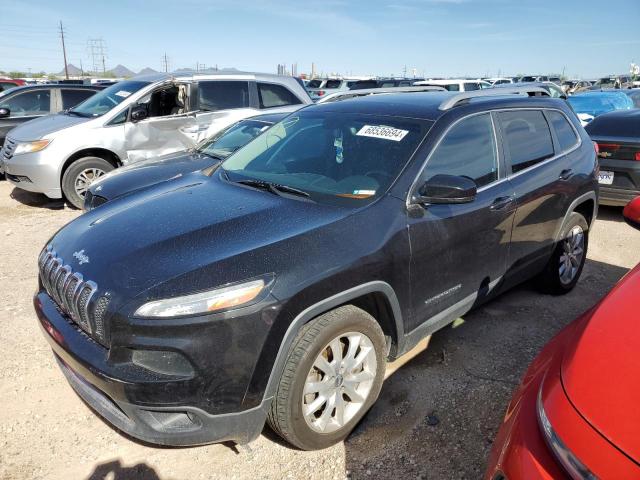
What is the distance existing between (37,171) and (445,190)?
20.5 feet

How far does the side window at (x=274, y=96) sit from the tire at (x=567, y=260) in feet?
17.8

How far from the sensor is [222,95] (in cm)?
796

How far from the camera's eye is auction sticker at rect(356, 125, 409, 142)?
2969mm

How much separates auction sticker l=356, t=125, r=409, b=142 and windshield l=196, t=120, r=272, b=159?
320cm

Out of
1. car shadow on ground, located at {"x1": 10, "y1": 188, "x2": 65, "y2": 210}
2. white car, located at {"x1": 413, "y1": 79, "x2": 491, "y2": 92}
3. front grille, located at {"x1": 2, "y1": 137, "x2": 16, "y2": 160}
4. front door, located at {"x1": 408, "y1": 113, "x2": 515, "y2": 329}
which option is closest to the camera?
front door, located at {"x1": 408, "y1": 113, "x2": 515, "y2": 329}

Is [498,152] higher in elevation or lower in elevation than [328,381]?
higher

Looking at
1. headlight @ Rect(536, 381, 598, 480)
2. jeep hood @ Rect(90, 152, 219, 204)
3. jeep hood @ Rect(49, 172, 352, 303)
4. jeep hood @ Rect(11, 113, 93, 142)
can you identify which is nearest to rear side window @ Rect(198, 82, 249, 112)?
jeep hood @ Rect(11, 113, 93, 142)

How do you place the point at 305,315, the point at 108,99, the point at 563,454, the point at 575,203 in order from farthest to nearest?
the point at 108,99, the point at 575,203, the point at 305,315, the point at 563,454

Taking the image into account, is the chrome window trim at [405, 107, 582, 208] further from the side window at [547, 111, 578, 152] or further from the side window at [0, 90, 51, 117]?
the side window at [0, 90, 51, 117]

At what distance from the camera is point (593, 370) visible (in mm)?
1576

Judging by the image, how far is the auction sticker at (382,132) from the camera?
2969 millimetres

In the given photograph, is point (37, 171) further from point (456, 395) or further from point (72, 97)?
point (456, 395)

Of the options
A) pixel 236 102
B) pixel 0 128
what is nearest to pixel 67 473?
pixel 236 102

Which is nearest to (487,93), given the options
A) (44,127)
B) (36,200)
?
(44,127)
